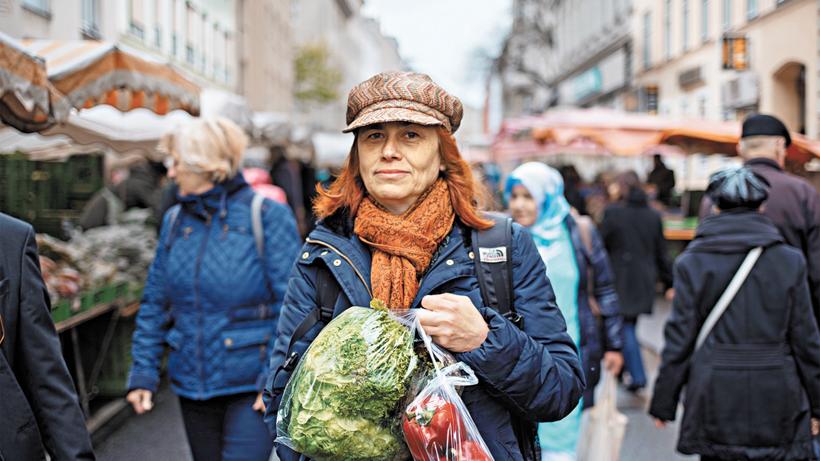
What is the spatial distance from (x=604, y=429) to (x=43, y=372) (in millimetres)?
3276

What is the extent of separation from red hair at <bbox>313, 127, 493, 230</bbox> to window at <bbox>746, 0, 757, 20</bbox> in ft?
57.5

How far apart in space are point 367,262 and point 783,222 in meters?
3.29

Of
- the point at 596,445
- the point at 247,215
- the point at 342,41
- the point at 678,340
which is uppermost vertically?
the point at 342,41

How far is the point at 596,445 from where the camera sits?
482 cm

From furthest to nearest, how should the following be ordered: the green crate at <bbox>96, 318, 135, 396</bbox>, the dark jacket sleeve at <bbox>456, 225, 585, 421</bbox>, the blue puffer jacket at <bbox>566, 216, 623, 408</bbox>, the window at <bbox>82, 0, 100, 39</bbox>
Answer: the window at <bbox>82, 0, 100, 39</bbox>, the green crate at <bbox>96, 318, 135, 396</bbox>, the blue puffer jacket at <bbox>566, 216, 623, 408</bbox>, the dark jacket sleeve at <bbox>456, 225, 585, 421</bbox>

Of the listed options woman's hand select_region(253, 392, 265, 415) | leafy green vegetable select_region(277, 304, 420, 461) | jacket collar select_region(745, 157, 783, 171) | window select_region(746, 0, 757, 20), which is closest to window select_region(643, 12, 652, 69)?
window select_region(746, 0, 757, 20)

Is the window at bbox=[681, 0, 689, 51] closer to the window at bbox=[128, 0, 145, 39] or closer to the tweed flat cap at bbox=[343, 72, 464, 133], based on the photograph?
the window at bbox=[128, 0, 145, 39]

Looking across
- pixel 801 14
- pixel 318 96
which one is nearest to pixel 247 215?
pixel 801 14

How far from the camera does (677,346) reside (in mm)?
4004

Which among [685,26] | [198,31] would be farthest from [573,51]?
[198,31]

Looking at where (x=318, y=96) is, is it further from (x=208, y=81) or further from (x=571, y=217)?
(x=571, y=217)

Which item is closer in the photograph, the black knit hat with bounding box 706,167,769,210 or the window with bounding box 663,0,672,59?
the black knit hat with bounding box 706,167,769,210

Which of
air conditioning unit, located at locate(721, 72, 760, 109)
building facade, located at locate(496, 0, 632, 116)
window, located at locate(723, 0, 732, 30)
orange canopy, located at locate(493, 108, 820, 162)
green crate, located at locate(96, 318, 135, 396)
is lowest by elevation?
green crate, located at locate(96, 318, 135, 396)

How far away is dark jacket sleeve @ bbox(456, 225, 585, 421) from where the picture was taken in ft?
6.80
